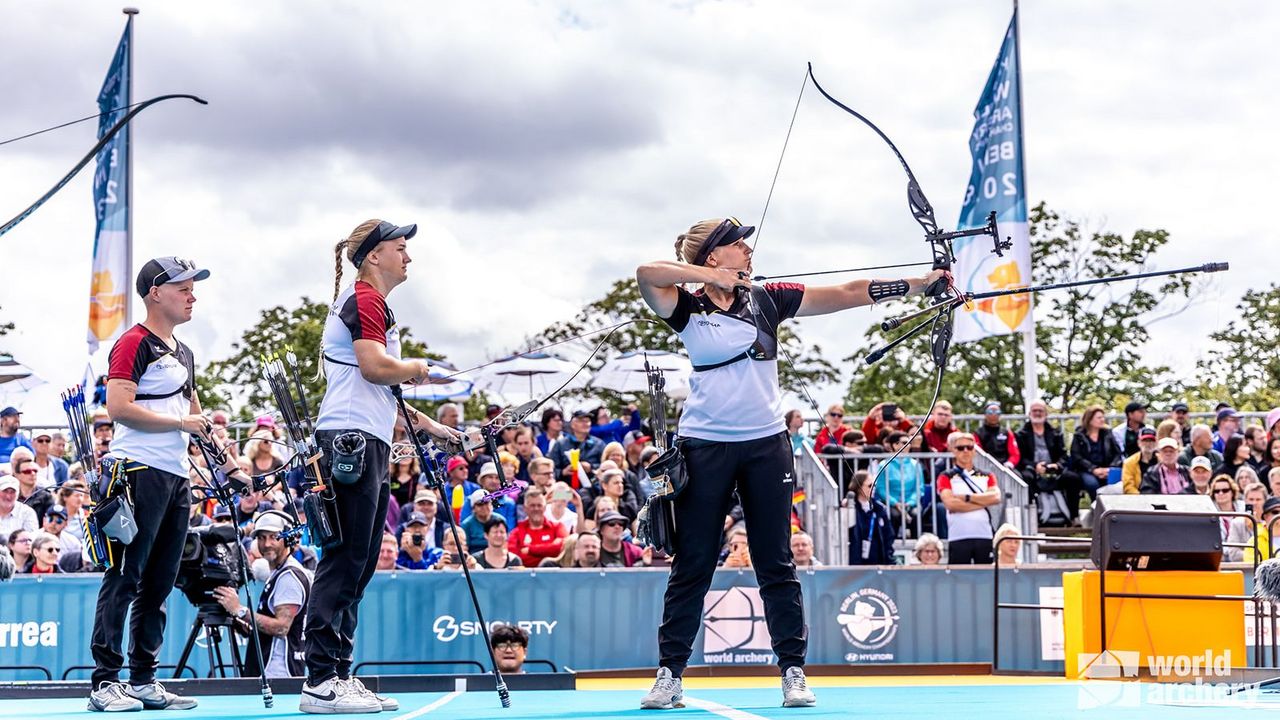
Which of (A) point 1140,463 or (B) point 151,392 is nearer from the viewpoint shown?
(B) point 151,392

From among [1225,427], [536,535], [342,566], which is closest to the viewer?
[342,566]

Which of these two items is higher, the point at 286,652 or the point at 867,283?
the point at 867,283

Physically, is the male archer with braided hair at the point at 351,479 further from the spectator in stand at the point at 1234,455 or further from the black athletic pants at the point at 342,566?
the spectator in stand at the point at 1234,455

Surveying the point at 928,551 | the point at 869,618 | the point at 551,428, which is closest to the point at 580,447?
the point at 551,428

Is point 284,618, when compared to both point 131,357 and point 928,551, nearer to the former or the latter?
point 131,357

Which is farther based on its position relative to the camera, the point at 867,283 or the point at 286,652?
the point at 286,652

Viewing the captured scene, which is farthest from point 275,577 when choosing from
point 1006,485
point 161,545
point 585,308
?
point 585,308

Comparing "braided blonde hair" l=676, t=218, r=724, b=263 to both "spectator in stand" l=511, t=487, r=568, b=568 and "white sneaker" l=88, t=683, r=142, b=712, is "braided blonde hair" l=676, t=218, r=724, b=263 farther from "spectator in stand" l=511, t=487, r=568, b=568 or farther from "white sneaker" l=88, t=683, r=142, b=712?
"spectator in stand" l=511, t=487, r=568, b=568

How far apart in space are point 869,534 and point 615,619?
9.55 feet

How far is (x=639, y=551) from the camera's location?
12688 mm

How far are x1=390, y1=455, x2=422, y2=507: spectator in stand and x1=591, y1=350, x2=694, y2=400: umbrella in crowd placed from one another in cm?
457

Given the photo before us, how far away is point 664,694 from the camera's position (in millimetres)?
5738

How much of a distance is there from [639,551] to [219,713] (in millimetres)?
6896

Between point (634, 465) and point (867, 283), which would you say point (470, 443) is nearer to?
point (867, 283)
